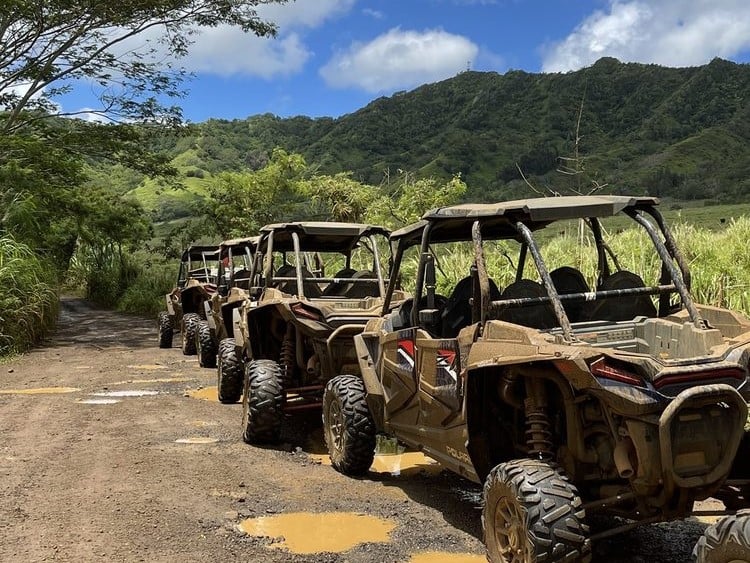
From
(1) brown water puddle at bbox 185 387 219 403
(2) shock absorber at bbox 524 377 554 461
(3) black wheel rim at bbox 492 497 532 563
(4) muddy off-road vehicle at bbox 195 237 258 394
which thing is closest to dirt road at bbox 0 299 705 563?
(4) muddy off-road vehicle at bbox 195 237 258 394

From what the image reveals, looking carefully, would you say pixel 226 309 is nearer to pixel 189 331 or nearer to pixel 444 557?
pixel 189 331

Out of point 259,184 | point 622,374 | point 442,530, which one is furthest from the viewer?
point 259,184

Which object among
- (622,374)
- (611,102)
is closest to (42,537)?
(622,374)

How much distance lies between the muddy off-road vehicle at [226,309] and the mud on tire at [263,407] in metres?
1.95

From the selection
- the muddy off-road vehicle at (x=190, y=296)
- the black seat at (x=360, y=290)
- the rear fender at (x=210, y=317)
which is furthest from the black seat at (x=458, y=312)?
the muddy off-road vehicle at (x=190, y=296)

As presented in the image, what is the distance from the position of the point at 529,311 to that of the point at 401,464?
8.56ft

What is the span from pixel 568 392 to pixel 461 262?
8.70 meters

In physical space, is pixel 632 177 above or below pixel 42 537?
above

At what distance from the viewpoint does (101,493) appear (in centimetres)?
549

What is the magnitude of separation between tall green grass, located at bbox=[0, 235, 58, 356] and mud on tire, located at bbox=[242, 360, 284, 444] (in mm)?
7934

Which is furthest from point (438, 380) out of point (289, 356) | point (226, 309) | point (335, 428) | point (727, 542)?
point (226, 309)

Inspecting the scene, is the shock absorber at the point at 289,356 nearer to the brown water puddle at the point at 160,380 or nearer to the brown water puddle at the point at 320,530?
the brown water puddle at the point at 320,530

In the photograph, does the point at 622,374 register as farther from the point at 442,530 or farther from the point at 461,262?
the point at 461,262

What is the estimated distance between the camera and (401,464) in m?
6.75
